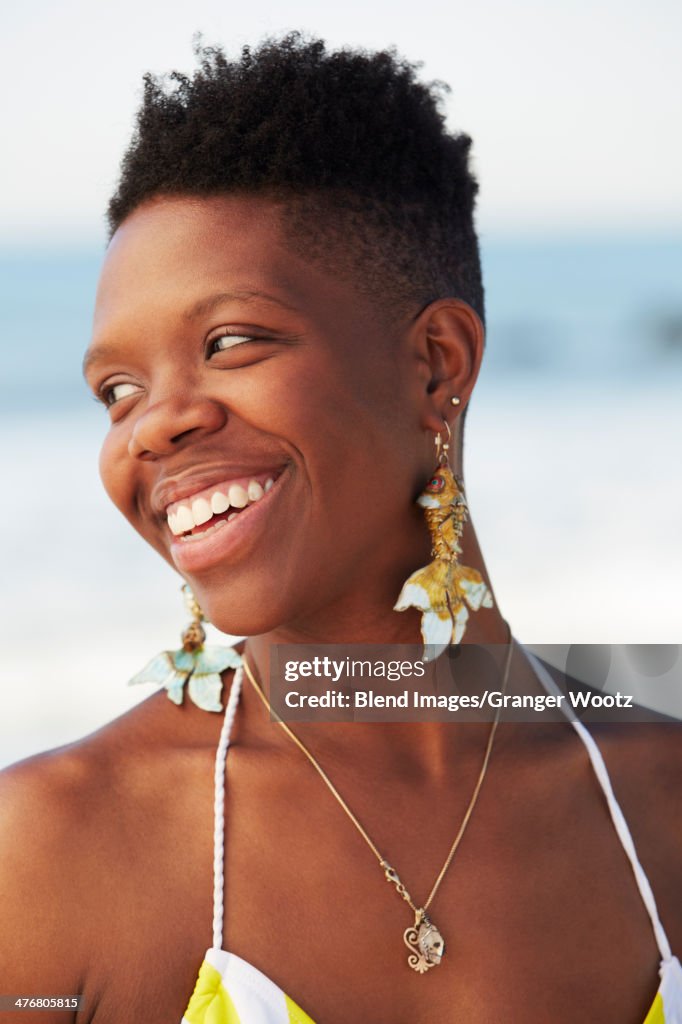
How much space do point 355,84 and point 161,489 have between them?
103 cm

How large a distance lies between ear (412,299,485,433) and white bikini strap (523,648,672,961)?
0.71 m

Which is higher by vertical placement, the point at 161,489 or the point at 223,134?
the point at 223,134

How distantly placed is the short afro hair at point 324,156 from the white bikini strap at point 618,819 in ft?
3.12

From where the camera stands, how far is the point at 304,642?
8.50 ft

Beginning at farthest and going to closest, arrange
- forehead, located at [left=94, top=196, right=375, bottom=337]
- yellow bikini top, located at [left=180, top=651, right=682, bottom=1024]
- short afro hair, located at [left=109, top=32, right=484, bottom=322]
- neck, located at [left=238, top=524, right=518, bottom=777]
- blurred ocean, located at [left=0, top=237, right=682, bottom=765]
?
blurred ocean, located at [left=0, top=237, right=682, bottom=765]
neck, located at [left=238, top=524, right=518, bottom=777]
short afro hair, located at [left=109, top=32, right=484, bottom=322]
forehead, located at [left=94, top=196, right=375, bottom=337]
yellow bikini top, located at [left=180, top=651, right=682, bottom=1024]

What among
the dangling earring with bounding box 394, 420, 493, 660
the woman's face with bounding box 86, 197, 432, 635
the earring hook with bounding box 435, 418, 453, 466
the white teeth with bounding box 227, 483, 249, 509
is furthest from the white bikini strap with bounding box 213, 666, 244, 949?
the earring hook with bounding box 435, 418, 453, 466

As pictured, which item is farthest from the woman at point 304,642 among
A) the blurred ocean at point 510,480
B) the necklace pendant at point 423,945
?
the blurred ocean at point 510,480

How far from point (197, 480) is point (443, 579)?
1.86 ft

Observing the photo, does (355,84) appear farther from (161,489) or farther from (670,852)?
(670,852)

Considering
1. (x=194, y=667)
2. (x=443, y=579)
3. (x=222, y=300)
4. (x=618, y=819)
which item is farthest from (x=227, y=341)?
(x=618, y=819)

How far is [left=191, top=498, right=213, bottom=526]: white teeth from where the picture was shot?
7.74 ft

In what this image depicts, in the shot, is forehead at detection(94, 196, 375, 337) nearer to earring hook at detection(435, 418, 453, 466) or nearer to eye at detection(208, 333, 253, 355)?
eye at detection(208, 333, 253, 355)

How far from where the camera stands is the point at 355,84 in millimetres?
2670

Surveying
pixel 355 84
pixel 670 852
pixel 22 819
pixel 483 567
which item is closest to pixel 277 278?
pixel 355 84
